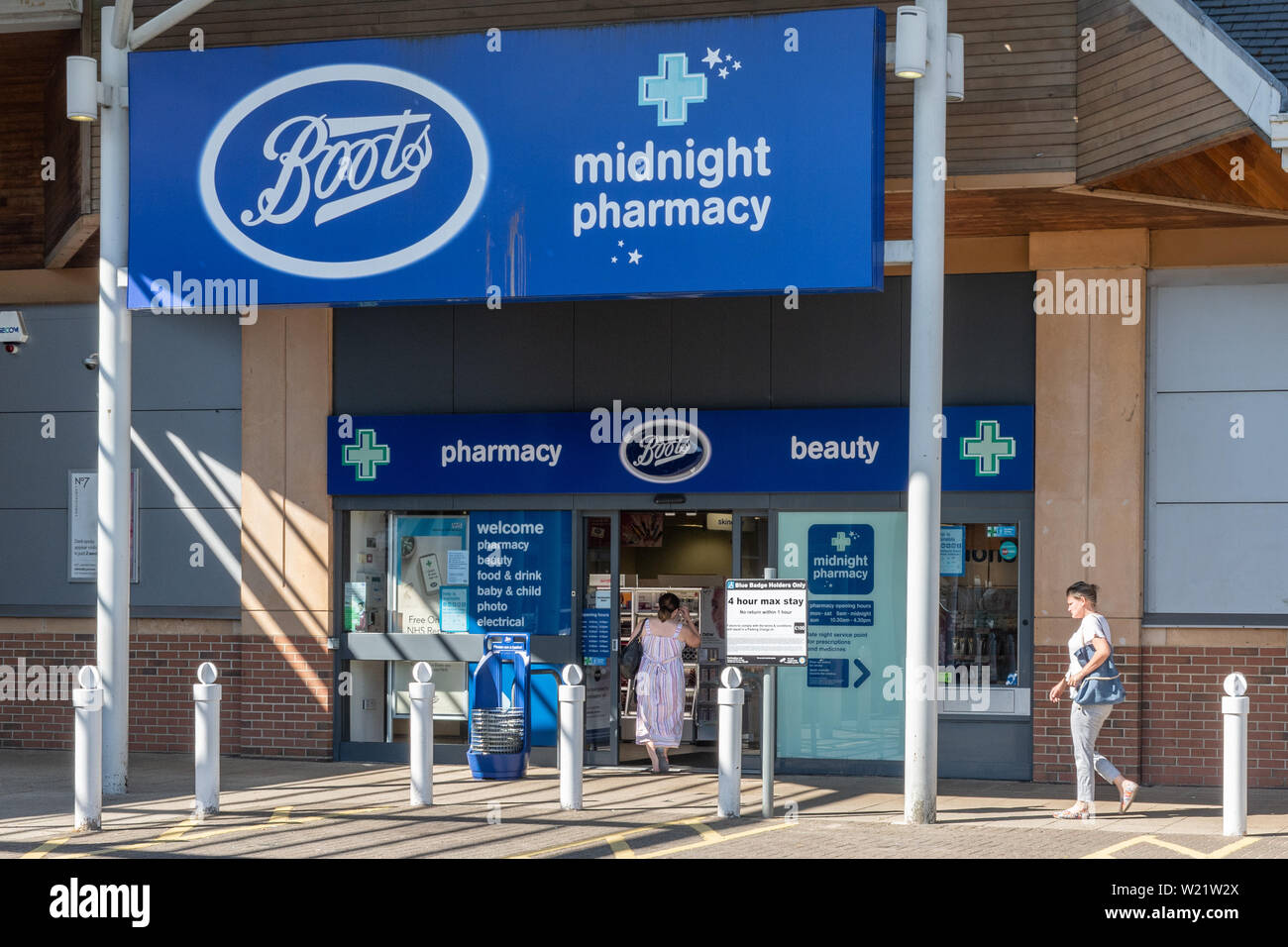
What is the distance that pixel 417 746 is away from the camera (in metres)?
11.5

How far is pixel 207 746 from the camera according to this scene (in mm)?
11094

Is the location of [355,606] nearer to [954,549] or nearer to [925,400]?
[954,549]

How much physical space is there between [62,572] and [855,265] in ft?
29.6

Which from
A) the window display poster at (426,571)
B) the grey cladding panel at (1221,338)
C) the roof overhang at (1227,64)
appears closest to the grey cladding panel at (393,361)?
the window display poster at (426,571)

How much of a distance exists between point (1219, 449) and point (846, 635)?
3.54m

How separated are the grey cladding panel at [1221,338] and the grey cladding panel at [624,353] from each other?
430 cm

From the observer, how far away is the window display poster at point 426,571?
48.6 ft

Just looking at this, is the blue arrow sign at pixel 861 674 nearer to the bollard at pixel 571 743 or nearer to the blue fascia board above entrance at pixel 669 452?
the blue fascia board above entrance at pixel 669 452

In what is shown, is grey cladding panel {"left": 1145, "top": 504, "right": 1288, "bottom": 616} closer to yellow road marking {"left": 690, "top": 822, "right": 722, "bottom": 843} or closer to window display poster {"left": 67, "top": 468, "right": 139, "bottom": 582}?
yellow road marking {"left": 690, "top": 822, "right": 722, "bottom": 843}

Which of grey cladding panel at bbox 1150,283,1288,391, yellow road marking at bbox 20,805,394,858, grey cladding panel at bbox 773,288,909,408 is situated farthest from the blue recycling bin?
grey cladding panel at bbox 1150,283,1288,391

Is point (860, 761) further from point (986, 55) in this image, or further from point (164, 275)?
point (164, 275)

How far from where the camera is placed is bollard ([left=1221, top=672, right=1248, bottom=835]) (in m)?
10.3

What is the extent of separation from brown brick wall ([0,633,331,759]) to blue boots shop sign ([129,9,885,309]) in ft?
13.2

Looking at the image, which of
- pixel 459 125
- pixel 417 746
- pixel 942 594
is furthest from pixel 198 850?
pixel 942 594
